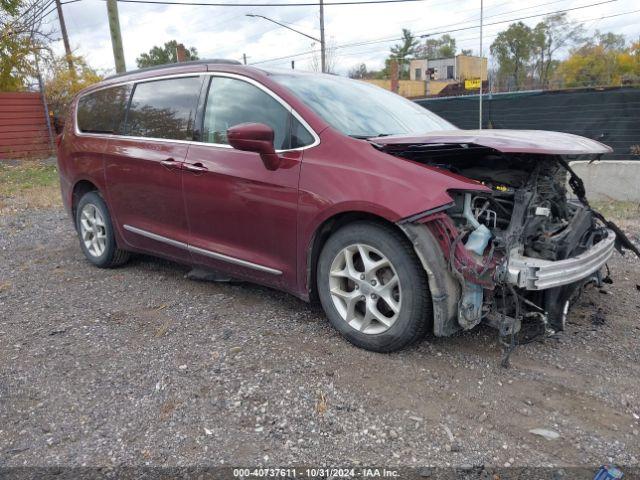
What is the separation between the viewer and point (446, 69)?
70688 mm

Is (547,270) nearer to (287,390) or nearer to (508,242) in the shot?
(508,242)

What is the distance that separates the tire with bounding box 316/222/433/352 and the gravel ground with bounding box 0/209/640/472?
0.15 m

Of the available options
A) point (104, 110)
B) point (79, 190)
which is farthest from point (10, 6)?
point (104, 110)

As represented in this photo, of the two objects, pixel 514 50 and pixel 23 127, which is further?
pixel 514 50

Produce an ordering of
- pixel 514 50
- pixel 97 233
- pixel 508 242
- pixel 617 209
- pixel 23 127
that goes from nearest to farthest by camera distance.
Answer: pixel 508 242 < pixel 97 233 < pixel 617 209 < pixel 23 127 < pixel 514 50

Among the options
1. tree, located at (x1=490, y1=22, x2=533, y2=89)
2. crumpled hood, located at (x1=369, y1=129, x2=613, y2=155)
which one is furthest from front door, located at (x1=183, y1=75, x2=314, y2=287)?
tree, located at (x1=490, y1=22, x2=533, y2=89)

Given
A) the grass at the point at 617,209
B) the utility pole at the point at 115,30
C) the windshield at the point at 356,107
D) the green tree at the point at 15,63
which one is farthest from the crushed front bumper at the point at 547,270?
the green tree at the point at 15,63

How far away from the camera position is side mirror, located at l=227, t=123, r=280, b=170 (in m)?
3.21

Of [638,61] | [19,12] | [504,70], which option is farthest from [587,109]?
[504,70]

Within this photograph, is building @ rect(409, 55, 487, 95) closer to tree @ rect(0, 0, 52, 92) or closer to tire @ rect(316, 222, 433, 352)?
tree @ rect(0, 0, 52, 92)

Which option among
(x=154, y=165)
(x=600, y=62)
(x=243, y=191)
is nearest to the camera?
(x=243, y=191)

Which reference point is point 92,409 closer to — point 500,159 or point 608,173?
point 500,159

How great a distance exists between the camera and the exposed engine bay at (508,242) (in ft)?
9.36

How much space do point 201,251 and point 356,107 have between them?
156 centimetres
